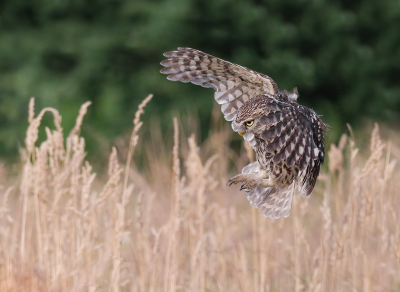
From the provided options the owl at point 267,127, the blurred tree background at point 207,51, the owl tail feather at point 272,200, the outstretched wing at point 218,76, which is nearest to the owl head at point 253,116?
the owl at point 267,127

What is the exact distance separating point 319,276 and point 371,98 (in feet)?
21.0

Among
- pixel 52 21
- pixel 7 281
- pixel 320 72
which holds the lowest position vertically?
pixel 7 281

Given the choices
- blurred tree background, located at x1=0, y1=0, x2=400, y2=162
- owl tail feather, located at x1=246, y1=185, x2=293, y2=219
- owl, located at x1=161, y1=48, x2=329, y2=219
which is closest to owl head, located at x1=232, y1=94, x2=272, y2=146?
owl, located at x1=161, y1=48, x2=329, y2=219

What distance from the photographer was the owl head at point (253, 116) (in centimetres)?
198

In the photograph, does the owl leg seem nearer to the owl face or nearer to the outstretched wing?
the owl face

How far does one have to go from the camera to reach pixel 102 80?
841cm

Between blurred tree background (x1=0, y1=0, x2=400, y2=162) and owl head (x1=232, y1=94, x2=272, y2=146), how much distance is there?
5.44 meters

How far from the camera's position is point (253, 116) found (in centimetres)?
198

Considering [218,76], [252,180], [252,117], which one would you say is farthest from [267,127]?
[218,76]

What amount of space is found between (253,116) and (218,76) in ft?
1.30

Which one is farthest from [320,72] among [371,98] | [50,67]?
[50,67]

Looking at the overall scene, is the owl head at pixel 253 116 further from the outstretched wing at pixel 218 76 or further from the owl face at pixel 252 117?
the outstretched wing at pixel 218 76

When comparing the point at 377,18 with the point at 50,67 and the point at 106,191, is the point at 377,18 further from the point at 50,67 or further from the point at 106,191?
the point at 106,191

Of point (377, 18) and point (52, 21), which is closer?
point (377, 18)
